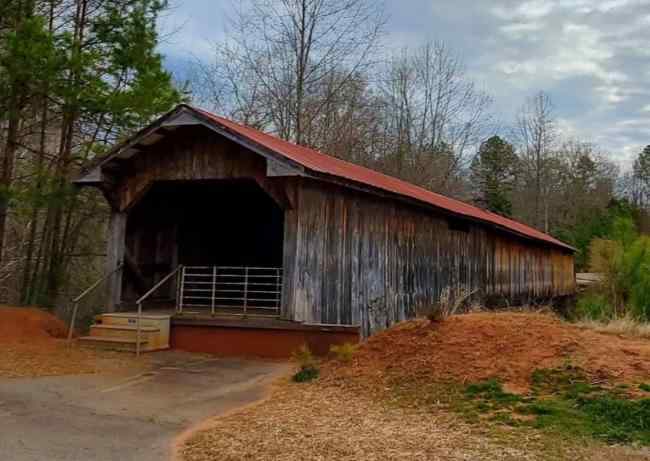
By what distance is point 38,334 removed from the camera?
1151cm

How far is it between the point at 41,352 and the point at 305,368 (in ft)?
15.0

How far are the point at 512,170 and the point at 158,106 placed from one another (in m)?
42.1

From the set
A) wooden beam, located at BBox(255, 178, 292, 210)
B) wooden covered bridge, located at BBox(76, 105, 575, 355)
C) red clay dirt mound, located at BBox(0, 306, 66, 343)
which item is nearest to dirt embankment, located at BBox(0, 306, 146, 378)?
red clay dirt mound, located at BBox(0, 306, 66, 343)

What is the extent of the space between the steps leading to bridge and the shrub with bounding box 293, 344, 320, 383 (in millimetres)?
2777

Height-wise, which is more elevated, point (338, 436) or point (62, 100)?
point (62, 100)

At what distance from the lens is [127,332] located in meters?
10.9

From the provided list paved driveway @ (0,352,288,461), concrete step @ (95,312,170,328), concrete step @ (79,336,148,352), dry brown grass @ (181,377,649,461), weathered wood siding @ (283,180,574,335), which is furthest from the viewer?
concrete step @ (95,312,170,328)

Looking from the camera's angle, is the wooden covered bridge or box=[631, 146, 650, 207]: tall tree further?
box=[631, 146, 650, 207]: tall tree

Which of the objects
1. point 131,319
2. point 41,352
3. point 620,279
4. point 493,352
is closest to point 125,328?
point 131,319

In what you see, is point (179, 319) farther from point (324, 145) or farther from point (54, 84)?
point (324, 145)

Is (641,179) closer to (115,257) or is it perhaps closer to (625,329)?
(625,329)

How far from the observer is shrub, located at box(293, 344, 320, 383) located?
336 inches

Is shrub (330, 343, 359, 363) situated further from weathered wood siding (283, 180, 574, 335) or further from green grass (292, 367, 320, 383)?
weathered wood siding (283, 180, 574, 335)

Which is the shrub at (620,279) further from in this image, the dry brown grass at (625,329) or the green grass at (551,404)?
the green grass at (551,404)
